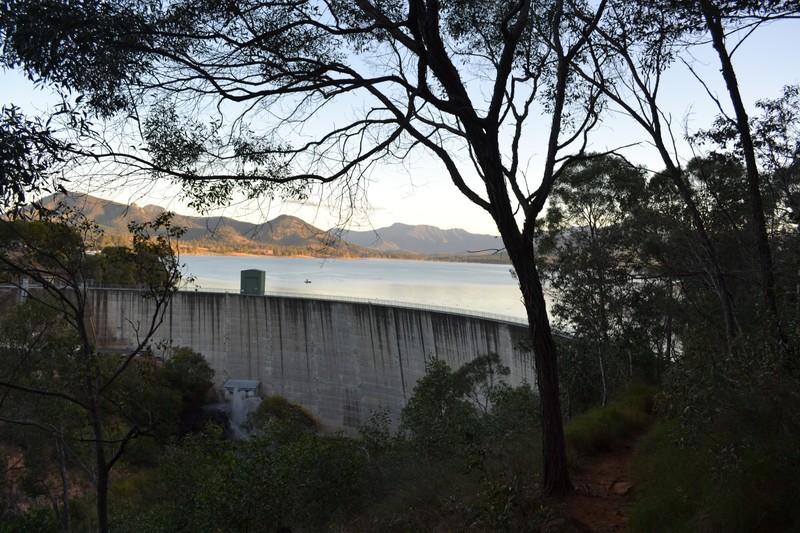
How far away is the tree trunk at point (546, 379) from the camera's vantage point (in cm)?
436

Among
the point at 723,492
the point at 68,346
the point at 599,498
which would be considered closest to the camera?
the point at 723,492

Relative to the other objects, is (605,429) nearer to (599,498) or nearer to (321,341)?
(599,498)

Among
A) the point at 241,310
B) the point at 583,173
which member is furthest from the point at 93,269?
the point at 583,173

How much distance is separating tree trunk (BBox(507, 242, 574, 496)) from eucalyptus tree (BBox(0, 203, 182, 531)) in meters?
2.89

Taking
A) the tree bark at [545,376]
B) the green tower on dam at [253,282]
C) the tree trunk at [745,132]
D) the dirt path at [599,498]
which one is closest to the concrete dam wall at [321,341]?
the green tower on dam at [253,282]

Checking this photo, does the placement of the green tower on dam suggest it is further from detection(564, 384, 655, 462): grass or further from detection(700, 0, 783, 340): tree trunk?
detection(700, 0, 783, 340): tree trunk

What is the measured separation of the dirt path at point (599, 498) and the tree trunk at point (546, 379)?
0.17 meters

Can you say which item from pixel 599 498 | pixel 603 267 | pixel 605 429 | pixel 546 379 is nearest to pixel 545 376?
pixel 546 379

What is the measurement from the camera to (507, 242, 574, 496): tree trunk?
14.3ft

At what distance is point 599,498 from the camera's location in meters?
4.50

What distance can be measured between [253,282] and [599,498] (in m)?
24.1

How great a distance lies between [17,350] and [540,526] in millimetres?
10393

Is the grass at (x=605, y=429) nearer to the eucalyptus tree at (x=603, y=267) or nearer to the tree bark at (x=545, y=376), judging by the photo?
the tree bark at (x=545, y=376)

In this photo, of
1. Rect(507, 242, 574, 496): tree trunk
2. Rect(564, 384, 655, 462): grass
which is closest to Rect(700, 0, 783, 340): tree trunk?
Rect(507, 242, 574, 496): tree trunk
